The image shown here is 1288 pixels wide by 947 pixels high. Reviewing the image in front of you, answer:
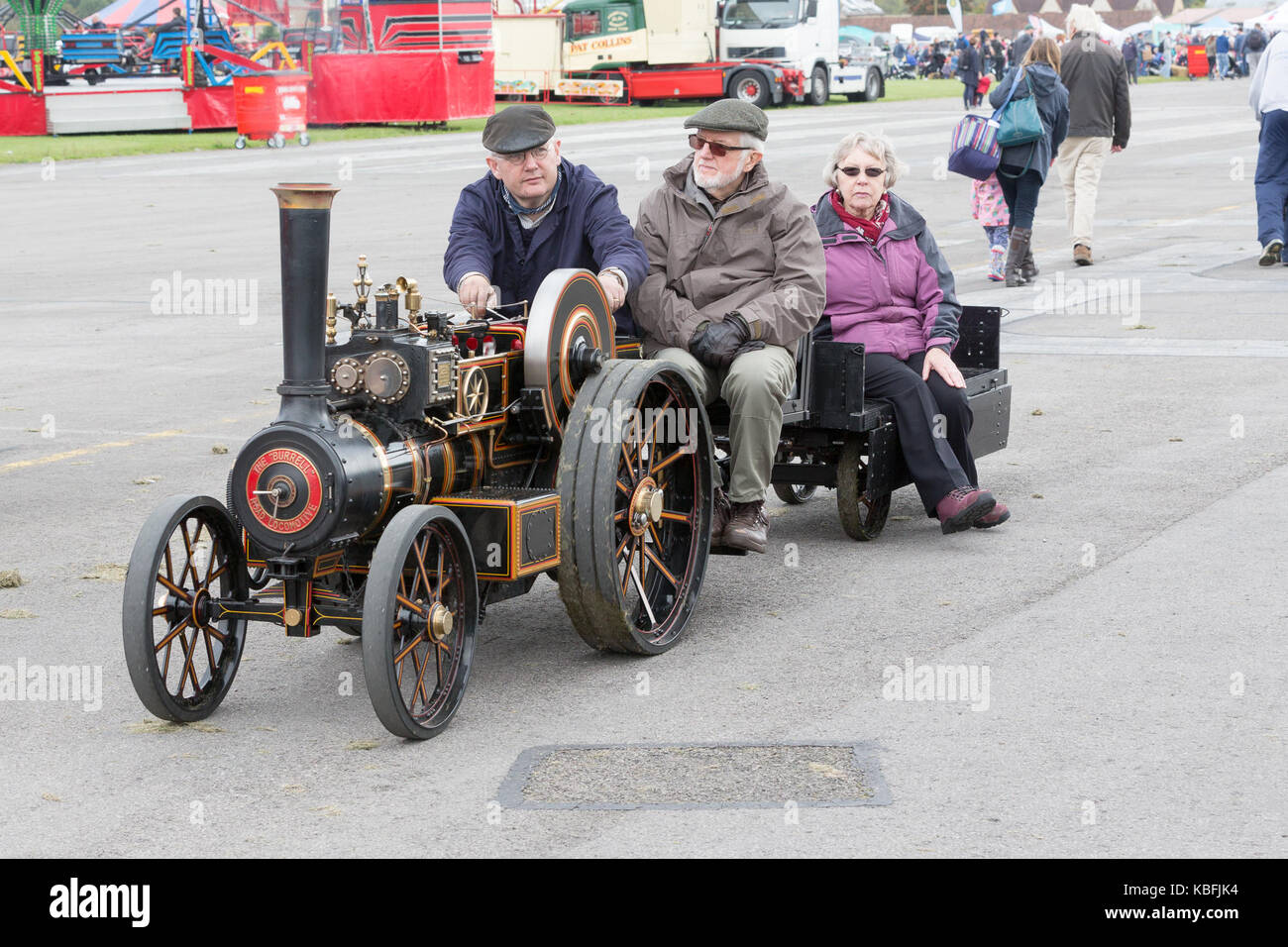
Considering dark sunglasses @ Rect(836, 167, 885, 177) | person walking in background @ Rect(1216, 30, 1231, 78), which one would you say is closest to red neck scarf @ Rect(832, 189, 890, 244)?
dark sunglasses @ Rect(836, 167, 885, 177)

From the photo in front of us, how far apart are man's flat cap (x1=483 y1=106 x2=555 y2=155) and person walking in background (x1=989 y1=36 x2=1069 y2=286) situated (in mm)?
8537

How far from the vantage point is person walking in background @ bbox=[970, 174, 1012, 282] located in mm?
14188

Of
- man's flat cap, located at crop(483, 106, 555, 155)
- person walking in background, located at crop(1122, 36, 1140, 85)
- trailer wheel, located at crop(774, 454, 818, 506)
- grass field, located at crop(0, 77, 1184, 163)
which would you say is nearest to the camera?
man's flat cap, located at crop(483, 106, 555, 155)

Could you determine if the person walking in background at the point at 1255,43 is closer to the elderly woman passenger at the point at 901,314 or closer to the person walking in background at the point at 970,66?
the person walking in background at the point at 970,66

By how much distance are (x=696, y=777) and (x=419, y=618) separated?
0.88m

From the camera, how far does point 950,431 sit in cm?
711

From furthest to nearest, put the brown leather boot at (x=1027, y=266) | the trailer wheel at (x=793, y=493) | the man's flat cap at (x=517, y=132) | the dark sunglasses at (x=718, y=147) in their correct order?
the brown leather boot at (x=1027, y=266) < the trailer wheel at (x=793, y=493) < the dark sunglasses at (x=718, y=147) < the man's flat cap at (x=517, y=132)

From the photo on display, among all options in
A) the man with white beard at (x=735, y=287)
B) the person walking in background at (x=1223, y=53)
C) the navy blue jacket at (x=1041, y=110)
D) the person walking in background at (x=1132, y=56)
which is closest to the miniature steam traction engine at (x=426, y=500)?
the man with white beard at (x=735, y=287)

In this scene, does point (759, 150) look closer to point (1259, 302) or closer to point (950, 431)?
point (950, 431)

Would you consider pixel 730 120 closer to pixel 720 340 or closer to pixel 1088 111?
pixel 720 340

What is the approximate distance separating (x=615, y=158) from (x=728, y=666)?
2222 cm

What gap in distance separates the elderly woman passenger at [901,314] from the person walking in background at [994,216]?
22.9 ft

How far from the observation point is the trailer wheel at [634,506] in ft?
17.1

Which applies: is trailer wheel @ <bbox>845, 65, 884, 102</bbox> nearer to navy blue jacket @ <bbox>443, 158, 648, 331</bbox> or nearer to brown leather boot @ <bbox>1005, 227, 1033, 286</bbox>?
brown leather boot @ <bbox>1005, 227, 1033, 286</bbox>
